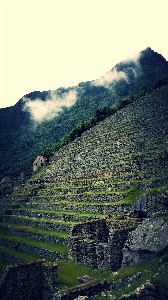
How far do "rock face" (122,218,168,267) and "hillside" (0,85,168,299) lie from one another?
0.11 ft

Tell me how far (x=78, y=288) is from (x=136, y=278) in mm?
2163

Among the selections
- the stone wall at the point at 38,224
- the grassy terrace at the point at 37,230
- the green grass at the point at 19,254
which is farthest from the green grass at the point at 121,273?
the stone wall at the point at 38,224

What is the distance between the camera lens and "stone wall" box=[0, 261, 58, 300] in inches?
639

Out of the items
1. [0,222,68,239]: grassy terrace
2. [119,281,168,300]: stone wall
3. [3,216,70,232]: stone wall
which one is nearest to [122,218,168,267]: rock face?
[119,281,168,300]: stone wall

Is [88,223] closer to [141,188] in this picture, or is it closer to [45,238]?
[141,188]

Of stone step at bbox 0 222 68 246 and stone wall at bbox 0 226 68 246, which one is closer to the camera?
stone wall at bbox 0 226 68 246

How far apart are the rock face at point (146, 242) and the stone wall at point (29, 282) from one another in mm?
3317

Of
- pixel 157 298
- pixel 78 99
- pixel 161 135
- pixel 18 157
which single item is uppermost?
pixel 78 99

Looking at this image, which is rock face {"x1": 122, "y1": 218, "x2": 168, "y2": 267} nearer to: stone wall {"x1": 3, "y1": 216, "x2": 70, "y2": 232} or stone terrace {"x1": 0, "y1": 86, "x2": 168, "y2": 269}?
stone terrace {"x1": 0, "y1": 86, "x2": 168, "y2": 269}

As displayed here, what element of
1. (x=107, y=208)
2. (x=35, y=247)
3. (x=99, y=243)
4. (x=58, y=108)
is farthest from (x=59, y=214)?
Answer: (x=58, y=108)

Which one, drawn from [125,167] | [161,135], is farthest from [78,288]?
[161,135]

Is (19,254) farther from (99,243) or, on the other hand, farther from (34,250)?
(99,243)

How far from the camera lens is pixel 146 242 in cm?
1391

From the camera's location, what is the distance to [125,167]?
104ft
